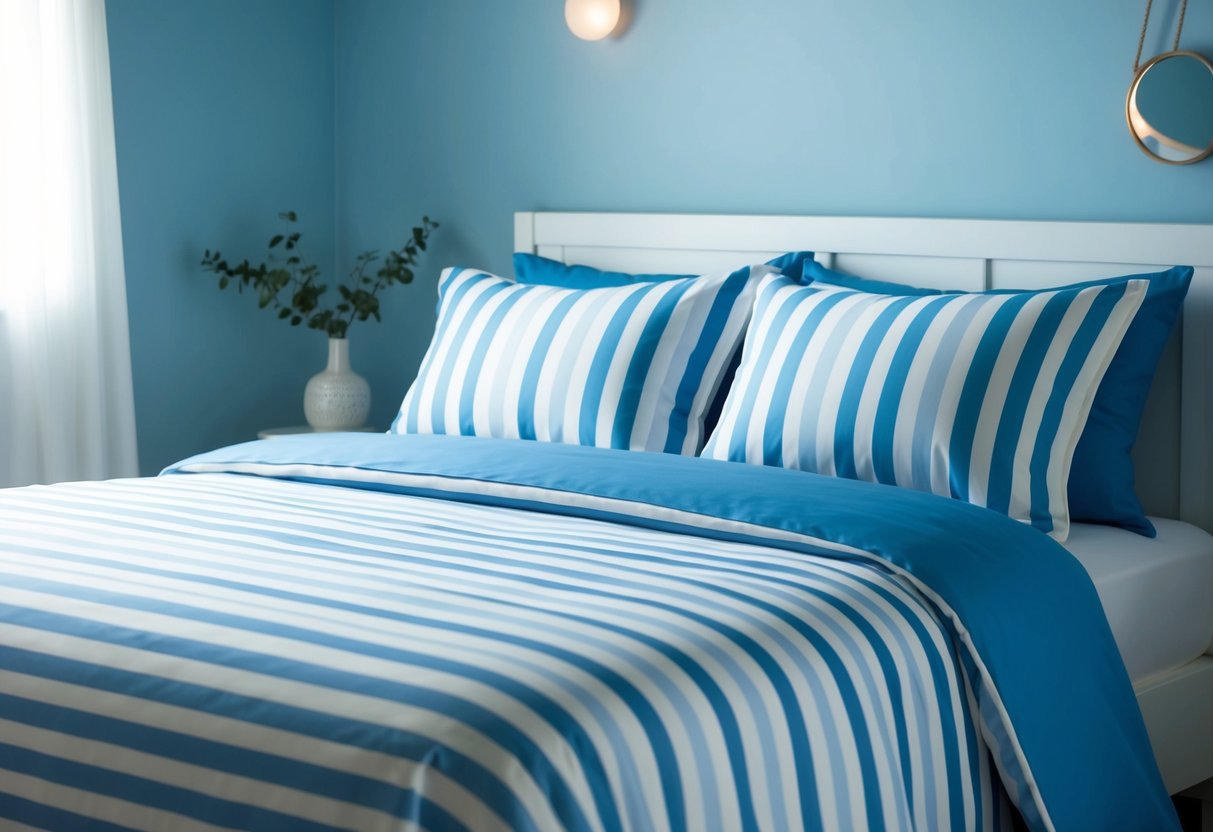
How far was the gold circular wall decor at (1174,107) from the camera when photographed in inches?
98.0

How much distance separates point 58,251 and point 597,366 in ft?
4.29

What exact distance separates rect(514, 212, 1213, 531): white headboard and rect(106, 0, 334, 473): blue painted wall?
943mm

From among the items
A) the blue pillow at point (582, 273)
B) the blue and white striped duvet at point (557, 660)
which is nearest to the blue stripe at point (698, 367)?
the blue pillow at point (582, 273)

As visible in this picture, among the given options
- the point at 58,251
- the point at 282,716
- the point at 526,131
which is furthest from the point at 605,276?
the point at 282,716

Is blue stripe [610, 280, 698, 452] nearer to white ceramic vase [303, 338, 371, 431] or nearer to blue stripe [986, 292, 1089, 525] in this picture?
blue stripe [986, 292, 1089, 525]

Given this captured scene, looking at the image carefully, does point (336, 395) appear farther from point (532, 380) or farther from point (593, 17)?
point (593, 17)

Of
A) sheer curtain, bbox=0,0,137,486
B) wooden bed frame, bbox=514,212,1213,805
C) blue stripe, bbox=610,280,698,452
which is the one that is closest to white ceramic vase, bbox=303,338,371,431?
sheer curtain, bbox=0,0,137,486

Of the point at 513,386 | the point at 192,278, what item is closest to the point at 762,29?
the point at 513,386

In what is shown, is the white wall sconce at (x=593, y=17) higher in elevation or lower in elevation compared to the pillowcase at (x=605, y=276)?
higher

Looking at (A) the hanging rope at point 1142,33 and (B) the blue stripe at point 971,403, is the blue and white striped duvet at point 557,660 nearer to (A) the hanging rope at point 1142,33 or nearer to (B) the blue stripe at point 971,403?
(B) the blue stripe at point 971,403

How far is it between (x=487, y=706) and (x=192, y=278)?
8.09ft

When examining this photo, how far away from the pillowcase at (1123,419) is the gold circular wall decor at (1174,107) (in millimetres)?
249

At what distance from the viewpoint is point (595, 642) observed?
4.70 feet

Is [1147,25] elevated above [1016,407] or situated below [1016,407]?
above
